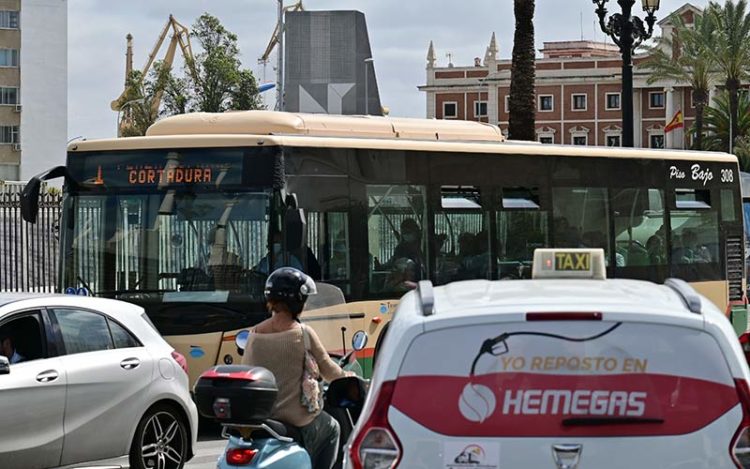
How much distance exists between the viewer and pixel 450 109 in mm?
122250

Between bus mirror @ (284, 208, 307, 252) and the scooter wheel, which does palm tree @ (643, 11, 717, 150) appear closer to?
bus mirror @ (284, 208, 307, 252)

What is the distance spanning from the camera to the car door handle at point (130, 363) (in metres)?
9.96

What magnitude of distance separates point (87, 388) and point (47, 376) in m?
0.36

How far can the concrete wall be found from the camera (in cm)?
8594

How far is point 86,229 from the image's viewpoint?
48.0 feet

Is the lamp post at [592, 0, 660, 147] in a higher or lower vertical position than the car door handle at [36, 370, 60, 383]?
higher

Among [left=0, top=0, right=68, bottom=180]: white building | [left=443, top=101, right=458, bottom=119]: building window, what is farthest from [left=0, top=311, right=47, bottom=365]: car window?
[left=443, top=101, right=458, bottom=119]: building window

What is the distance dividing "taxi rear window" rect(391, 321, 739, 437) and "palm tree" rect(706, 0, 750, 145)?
238ft

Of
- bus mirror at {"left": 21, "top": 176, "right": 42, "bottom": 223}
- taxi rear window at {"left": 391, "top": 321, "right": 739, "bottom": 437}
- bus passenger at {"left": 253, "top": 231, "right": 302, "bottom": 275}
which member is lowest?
taxi rear window at {"left": 391, "top": 321, "right": 739, "bottom": 437}

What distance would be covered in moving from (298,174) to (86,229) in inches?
88.8

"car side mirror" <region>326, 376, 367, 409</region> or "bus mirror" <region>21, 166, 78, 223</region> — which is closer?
"car side mirror" <region>326, 376, 367, 409</region>

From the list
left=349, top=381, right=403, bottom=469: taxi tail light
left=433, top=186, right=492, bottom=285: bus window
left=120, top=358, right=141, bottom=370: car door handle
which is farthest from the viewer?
left=433, top=186, right=492, bottom=285: bus window

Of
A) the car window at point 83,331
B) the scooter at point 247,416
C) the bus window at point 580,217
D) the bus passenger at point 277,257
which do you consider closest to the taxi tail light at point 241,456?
the scooter at point 247,416

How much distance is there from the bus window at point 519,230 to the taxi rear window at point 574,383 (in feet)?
38.3
